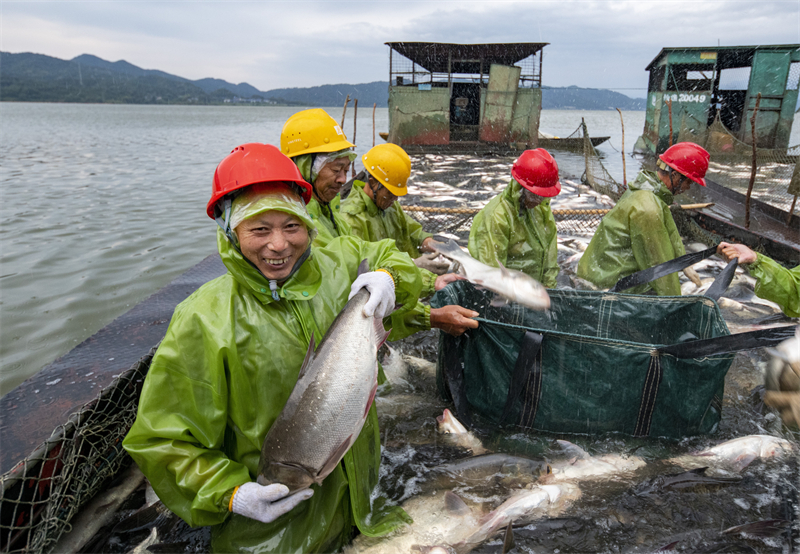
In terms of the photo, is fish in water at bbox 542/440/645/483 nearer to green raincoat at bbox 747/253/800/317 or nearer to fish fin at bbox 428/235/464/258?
fish fin at bbox 428/235/464/258

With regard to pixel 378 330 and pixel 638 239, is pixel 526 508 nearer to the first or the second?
pixel 378 330

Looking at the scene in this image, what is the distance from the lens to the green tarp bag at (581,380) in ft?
9.41

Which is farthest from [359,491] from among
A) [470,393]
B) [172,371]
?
[470,393]

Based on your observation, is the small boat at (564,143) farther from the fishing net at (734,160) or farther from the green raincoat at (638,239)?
the green raincoat at (638,239)

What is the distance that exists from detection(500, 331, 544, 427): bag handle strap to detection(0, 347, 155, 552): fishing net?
91.9 inches

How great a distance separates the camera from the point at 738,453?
9.77 ft

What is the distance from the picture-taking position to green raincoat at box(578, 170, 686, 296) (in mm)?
4277

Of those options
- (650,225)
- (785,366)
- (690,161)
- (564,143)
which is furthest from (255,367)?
(564,143)

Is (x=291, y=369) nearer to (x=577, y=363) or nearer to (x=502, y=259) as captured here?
(x=577, y=363)

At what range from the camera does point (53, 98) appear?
459 feet

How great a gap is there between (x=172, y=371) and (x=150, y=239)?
32.0 ft

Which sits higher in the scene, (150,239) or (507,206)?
(507,206)

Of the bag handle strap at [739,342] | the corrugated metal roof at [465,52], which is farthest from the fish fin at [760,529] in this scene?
the corrugated metal roof at [465,52]

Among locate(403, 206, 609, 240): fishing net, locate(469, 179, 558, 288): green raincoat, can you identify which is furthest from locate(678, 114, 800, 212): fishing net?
locate(469, 179, 558, 288): green raincoat
